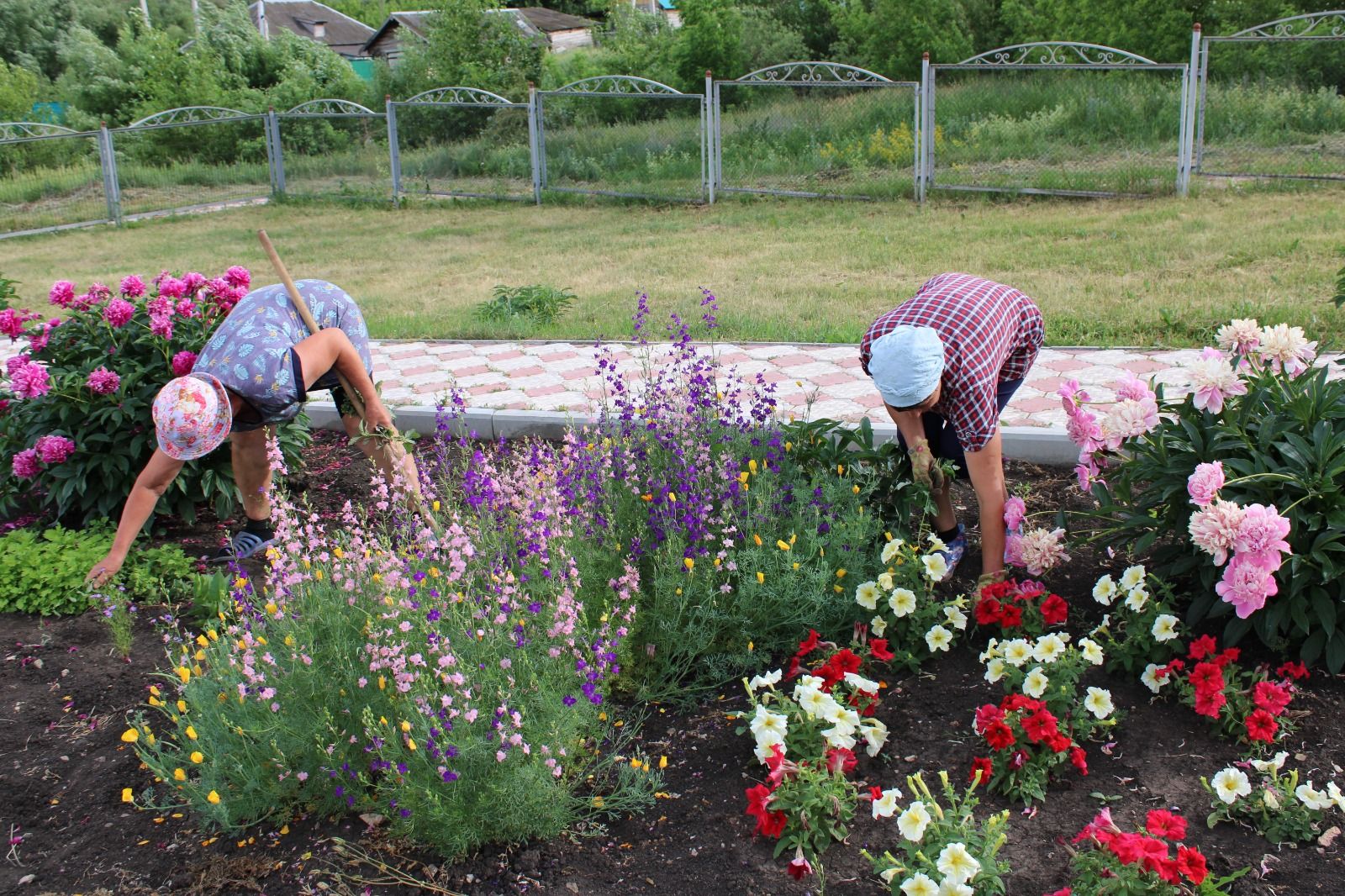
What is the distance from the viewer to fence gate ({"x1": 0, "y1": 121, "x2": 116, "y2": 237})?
50.5 ft

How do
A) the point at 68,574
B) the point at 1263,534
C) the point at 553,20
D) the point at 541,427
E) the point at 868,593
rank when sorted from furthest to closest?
the point at 553,20 → the point at 541,427 → the point at 68,574 → the point at 868,593 → the point at 1263,534

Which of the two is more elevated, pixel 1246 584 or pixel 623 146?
pixel 623 146

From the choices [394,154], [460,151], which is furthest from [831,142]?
[394,154]

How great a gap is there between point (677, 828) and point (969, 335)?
160 cm

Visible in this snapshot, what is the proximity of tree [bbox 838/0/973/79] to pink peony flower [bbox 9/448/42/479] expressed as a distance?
1996cm

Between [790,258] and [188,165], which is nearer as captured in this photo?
[790,258]

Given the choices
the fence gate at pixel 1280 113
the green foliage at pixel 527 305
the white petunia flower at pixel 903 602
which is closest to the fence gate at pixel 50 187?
the green foliage at pixel 527 305

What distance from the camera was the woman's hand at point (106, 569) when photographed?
12.7ft

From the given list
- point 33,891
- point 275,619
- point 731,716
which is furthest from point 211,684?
point 731,716

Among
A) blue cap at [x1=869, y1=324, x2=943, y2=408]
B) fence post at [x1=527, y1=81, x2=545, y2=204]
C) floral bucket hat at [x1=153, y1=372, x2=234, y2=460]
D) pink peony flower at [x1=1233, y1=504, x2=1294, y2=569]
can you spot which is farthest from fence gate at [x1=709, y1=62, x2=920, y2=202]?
pink peony flower at [x1=1233, y1=504, x2=1294, y2=569]

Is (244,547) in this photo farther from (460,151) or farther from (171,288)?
(460,151)

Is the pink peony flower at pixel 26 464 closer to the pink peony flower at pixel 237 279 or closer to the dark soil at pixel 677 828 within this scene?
the pink peony flower at pixel 237 279

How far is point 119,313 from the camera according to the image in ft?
15.5

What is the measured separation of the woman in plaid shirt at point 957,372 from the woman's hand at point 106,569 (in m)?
2.46
